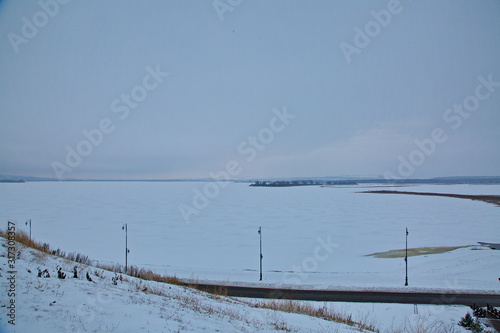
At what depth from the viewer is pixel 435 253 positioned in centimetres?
3419

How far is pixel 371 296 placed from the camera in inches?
834

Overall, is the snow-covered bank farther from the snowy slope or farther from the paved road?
the paved road

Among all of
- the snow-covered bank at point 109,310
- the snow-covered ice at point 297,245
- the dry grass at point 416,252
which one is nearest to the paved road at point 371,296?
the snow-covered ice at point 297,245

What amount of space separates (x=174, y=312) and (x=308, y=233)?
3696 centimetres

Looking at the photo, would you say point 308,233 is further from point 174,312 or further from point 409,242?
point 174,312

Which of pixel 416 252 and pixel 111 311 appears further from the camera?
pixel 416 252

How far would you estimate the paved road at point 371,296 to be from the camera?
66.2ft

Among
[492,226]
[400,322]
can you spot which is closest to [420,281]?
[400,322]

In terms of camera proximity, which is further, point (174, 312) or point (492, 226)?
→ point (492, 226)

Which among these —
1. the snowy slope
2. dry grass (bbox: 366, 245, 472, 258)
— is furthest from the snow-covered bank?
dry grass (bbox: 366, 245, 472, 258)

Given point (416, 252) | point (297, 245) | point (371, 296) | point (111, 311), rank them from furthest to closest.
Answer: point (297, 245)
point (416, 252)
point (371, 296)
point (111, 311)

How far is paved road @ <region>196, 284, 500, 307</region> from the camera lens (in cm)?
2018

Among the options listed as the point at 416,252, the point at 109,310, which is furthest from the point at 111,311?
the point at 416,252

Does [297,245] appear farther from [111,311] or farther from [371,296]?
[111,311]
